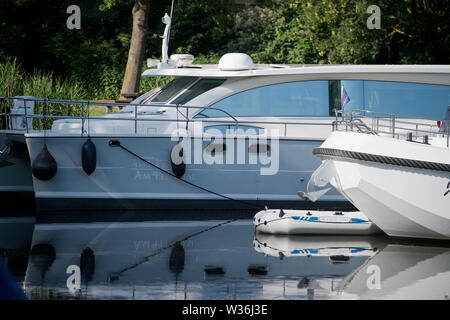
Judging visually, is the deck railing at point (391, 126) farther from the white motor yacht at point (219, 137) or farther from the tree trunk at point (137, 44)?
the tree trunk at point (137, 44)

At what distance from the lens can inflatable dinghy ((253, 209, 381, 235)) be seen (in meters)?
11.2

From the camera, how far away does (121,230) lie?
11.4 m

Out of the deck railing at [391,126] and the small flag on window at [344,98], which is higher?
the small flag on window at [344,98]

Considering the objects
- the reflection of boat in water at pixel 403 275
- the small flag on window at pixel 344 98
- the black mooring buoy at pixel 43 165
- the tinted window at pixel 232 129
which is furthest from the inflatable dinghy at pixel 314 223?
the black mooring buoy at pixel 43 165

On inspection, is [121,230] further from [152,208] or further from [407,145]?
[407,145]

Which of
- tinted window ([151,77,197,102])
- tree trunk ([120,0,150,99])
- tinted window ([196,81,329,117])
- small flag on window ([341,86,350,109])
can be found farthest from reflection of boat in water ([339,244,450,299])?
tree trunk ([120,0,150,99])

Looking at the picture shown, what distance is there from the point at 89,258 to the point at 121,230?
77.2 inches

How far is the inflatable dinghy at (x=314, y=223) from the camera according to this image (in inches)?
441

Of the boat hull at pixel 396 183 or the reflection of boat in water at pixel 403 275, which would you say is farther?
the boat hull at pixel 396 183

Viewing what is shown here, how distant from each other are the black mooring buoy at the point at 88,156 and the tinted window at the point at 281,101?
175 cm

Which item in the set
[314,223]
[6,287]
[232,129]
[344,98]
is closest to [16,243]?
[314,223]

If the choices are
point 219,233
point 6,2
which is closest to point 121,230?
point 219,233

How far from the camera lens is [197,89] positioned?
Result: 13.2 m

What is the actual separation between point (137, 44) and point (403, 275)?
1089 centimetres
